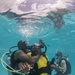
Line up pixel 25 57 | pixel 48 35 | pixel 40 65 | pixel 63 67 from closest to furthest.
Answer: pixel 25 57, pixel 40 65, pixel 63 67, pixel 48 35

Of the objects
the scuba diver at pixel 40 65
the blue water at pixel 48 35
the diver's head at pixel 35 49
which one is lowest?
the scuba diver at pixel 40 65

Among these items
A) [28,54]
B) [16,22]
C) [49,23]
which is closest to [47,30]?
[49,23]

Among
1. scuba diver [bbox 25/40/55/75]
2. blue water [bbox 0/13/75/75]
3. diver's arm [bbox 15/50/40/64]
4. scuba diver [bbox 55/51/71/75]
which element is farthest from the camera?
blue water [bbox 0/13/75/75]

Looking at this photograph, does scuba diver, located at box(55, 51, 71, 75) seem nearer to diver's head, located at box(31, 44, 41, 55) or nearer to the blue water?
diver's head, located at box(31, 44, 41, 55)

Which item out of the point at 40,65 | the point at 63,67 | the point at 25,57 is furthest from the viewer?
the point at 63,67

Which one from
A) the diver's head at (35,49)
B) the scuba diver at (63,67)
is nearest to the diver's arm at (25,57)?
the diver's head at (35,49)

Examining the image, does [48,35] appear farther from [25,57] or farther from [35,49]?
[25,57]

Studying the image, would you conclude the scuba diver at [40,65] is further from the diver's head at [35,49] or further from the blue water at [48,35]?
the blue water at [48,35]

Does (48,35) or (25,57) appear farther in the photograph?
(48,35)

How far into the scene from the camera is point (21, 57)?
4.71 metres

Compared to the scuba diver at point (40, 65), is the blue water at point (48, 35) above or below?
above

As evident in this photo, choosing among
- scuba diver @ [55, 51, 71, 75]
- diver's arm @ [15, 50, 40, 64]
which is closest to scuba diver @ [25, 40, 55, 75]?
diver's arm @ [15, 50, 40, 64]

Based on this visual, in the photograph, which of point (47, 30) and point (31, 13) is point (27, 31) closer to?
point (47, 30)

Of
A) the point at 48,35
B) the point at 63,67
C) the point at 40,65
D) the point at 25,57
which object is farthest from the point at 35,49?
the point at 48,35
